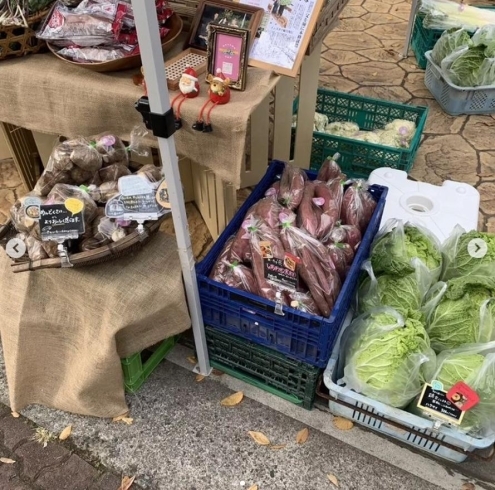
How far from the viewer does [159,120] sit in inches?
64.7

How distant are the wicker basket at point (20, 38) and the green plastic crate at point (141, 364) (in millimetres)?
1653

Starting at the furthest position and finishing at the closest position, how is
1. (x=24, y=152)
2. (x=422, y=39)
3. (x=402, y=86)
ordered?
(x=422, y=39)
(x=402, y=86)
(x=24, y=152)

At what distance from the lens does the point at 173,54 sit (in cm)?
258

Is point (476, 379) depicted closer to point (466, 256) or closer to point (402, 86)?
point (466, 256)

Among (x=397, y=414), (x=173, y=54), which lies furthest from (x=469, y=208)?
(x=173, y=54)

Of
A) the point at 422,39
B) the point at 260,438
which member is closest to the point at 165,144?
the point at 260,438

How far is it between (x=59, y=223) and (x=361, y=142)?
2.22 m

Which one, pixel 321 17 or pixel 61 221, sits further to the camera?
pixel 321 17

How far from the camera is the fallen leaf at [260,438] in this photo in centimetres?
236

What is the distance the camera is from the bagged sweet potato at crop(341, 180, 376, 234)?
2547 mm

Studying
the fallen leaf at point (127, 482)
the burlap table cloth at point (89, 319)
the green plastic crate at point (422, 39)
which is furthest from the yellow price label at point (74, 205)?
the green plastic crate at point (422, 39)

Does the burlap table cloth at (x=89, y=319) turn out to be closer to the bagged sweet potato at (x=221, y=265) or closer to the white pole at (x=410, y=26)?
the bagged sweet potato at (x=221, y=265)

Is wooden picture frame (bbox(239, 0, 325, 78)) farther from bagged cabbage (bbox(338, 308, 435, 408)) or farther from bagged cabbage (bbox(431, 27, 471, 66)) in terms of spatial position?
bagged cabbage (bbox(431, 27, 471, 66))

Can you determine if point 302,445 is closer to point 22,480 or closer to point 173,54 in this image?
point 22,480
